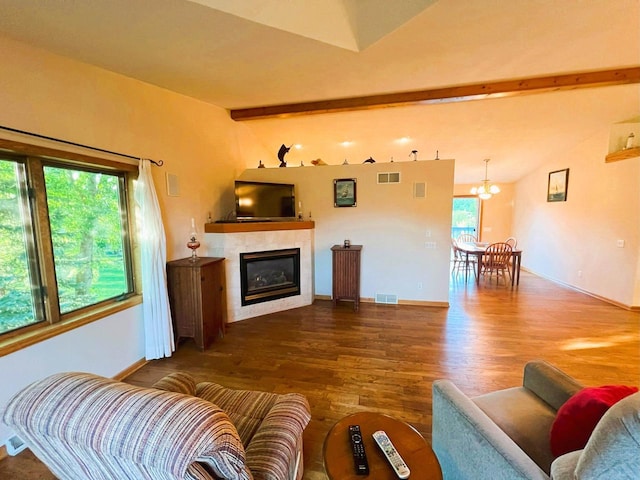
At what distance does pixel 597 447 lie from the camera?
2.37ft

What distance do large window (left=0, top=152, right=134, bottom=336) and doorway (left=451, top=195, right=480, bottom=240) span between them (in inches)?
336

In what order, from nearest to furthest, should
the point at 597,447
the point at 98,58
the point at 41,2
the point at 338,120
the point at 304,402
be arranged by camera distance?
the point at 597,447 < the point at 304,402 < the point at 41,2 < the point at 98,58 < the point at 338,120

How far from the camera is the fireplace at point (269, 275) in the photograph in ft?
13.1

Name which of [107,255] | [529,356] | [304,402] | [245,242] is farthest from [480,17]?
[107,255]

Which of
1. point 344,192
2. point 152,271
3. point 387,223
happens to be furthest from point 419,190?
point 152,271

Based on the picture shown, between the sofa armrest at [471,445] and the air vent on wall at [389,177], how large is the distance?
3.51 metres

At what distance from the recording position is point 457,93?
11.7 feet

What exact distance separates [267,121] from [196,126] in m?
1.48

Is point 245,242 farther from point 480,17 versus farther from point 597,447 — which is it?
point 597,447

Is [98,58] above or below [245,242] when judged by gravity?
above

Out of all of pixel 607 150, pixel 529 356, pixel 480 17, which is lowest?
pixel 529 356

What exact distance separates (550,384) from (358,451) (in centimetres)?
113

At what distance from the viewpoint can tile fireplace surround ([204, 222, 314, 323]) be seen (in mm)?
3807

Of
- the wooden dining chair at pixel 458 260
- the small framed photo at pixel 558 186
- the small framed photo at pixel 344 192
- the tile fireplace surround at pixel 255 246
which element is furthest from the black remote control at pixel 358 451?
the small framed photo at pixel 558 186
